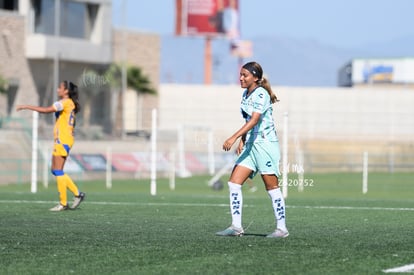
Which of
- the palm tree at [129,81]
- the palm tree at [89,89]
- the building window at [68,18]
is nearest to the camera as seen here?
the palm tree at [89,89]

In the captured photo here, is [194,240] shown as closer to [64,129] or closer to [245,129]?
[245,129]

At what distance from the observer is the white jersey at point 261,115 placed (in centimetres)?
1297

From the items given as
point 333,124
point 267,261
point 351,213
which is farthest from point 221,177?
point 267,261

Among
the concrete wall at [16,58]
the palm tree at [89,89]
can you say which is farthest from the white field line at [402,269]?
the concrete wall at [16,58]

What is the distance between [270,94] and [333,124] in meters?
42.4

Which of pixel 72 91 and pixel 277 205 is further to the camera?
pixel 72 91

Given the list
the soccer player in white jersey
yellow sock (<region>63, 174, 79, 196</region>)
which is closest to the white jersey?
the soccer player in white jersey

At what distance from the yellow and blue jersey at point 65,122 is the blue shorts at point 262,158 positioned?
5517 mm

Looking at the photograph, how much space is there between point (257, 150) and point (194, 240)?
132 cm

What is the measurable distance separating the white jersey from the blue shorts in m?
0.06

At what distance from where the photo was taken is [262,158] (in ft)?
42.8

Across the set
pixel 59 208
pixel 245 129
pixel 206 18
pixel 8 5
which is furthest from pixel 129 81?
pixel 245 129

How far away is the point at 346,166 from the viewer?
46969 millimetres

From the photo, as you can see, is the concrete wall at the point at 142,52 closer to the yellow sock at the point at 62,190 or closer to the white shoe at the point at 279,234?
the yellow sock at the point at 62,190
